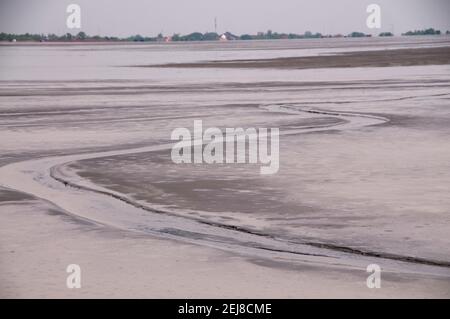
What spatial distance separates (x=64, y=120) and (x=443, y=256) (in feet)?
52.1

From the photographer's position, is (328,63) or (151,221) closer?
(151,221)

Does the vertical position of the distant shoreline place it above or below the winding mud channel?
above

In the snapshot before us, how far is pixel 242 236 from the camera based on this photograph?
9.54m

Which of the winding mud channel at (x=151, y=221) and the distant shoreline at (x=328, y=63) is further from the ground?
the distant shoreline at (x=328, y=63)

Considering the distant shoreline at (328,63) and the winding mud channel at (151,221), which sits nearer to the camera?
the winding mud channel at (151,221)

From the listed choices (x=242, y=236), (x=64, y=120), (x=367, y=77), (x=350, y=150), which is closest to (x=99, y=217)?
(x=242, y=236)

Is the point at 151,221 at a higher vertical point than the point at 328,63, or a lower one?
lower

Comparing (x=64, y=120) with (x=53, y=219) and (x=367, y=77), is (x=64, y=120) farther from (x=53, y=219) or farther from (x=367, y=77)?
(x=367, y=77)

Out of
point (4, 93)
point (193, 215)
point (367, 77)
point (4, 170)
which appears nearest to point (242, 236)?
point (193, 215)

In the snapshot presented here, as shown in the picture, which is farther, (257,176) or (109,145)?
(109,145)

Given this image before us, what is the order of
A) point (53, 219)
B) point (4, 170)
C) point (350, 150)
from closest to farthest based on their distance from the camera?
point (53, 219) → point (4, 170) → point (350, 150)

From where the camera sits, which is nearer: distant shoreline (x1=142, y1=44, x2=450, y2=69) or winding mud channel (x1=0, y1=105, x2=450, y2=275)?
winding mud channel (x1=0, y1=105, x2=450, y2=275)
